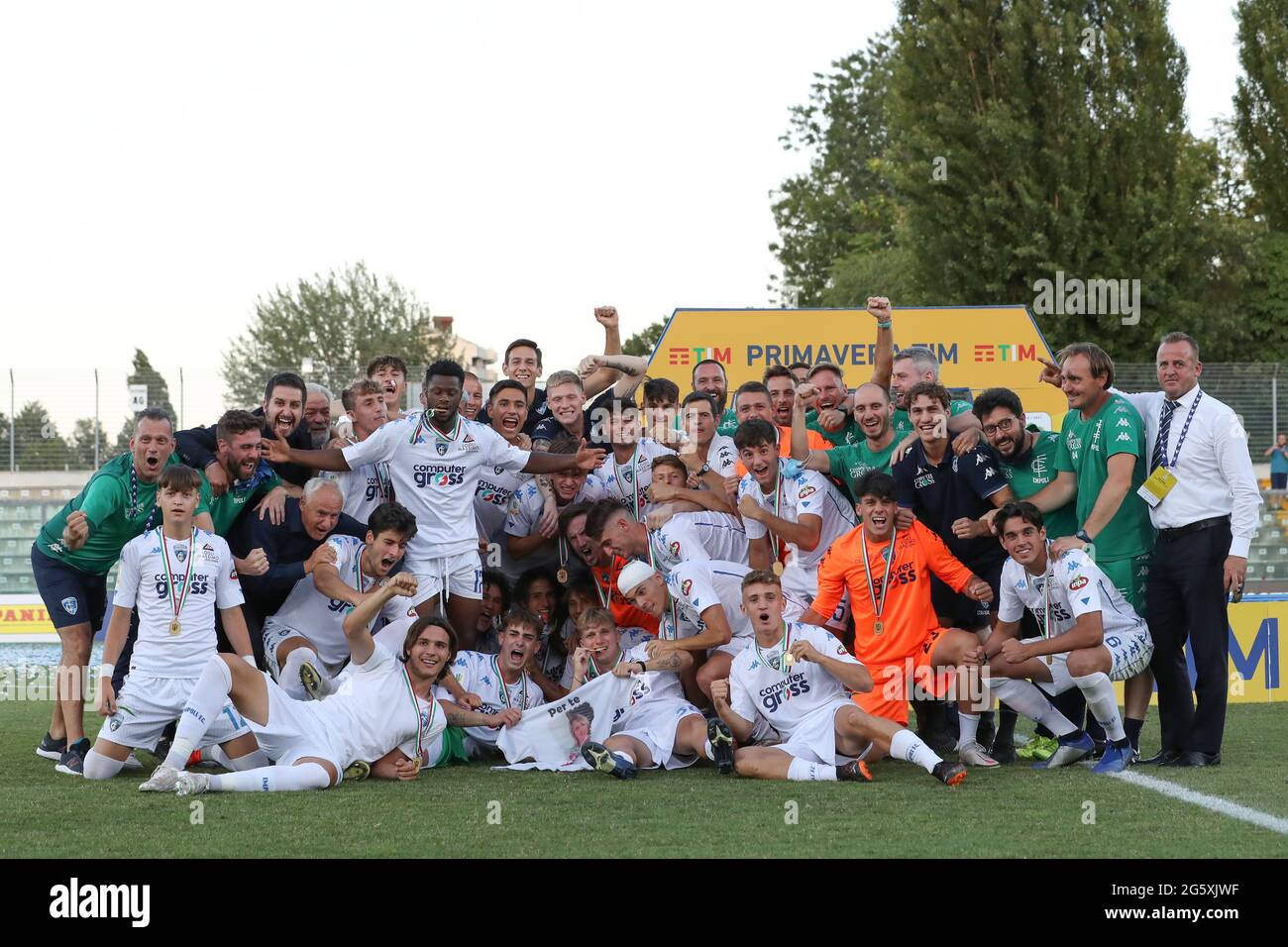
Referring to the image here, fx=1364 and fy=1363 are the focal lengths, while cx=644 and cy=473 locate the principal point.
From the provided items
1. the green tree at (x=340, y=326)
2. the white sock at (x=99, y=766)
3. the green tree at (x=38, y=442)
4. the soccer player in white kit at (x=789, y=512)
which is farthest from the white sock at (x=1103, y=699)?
the green tree at (x=340, y=326)

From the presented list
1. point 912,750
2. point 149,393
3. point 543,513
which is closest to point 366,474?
point 543,513

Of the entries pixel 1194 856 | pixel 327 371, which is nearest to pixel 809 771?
pixel 1194 856

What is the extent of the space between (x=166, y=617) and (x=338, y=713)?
3.24 ft

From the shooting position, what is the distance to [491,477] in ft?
27.5

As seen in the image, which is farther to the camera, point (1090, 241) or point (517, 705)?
point (1090, 241)

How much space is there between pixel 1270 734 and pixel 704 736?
374 cm

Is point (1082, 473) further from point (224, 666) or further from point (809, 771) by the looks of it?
point (224, 666)

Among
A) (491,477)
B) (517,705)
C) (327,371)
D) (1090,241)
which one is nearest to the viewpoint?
(517,705)

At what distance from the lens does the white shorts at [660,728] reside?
23.4 feet

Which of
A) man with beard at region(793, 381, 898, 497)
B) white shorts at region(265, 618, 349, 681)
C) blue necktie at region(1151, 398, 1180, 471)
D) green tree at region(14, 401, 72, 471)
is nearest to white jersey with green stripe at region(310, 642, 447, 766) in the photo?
white shorts at region(265, 618, 349, 681)

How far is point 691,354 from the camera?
1673 centimetres

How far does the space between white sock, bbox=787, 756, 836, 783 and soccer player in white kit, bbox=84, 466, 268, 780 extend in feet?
8.92

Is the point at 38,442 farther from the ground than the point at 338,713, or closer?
farther from the ground

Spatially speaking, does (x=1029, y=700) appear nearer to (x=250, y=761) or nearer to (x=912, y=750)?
(x=912, y=750)
